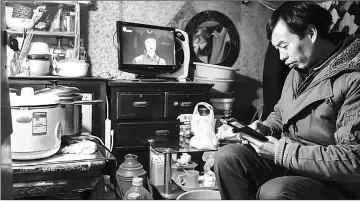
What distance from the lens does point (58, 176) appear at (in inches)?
47.7

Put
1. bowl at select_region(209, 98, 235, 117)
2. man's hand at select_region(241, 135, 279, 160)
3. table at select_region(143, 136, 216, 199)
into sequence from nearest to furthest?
man's hand at select_region(241, 135, 279, 160)
table at select_region(143, 136, 216, 199)
bowl at select_region(209, 98, 235, 117)

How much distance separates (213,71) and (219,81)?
10 centimetres

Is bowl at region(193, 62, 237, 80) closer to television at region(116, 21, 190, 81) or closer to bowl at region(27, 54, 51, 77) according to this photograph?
television at region(116, 21, 190, 81)

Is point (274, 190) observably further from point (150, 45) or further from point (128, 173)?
point (150, 45)

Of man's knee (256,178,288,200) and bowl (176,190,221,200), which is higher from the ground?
man's knee (256,178,288,200)

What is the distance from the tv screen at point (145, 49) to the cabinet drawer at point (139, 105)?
0.28 metres

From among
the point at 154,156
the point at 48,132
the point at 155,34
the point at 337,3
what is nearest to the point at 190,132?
the point at 154,156

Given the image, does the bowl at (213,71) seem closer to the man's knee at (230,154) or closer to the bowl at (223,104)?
the bowl at (223,104)

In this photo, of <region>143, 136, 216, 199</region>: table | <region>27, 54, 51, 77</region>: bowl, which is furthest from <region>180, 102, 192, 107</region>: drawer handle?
<region>27, 54, 51, 77</region>: bowl

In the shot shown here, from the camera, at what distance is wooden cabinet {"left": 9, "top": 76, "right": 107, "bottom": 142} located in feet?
7.09

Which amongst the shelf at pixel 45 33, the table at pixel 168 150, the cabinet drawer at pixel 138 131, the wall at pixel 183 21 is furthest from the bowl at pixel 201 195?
the shelf at pixel 45 33

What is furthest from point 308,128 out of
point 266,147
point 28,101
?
point 28,101

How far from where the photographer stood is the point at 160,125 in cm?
251

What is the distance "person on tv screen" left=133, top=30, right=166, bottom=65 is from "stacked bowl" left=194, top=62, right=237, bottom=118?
1.30 ft
